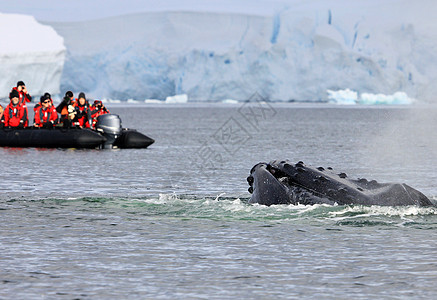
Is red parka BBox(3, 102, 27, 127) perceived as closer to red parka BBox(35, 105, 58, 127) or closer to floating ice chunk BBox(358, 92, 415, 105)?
red parka BBox(35, 105, 58, 127)

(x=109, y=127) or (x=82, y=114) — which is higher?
(x=82, y=114)

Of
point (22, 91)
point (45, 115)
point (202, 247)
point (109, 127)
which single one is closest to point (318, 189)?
point (202, 247)

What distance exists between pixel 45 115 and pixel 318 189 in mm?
31049

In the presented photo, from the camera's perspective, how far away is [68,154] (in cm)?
4188

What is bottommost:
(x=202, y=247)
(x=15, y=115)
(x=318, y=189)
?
(x=202, y=247)

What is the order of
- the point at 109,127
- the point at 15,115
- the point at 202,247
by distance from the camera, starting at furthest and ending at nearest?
the point at 109,127, the point at 15,115, the point at 202,247

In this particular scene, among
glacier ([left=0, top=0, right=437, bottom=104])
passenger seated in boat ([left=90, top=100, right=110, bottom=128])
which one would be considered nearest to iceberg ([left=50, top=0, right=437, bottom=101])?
glacier ([left=0, top=0, right=437, bottom=104])

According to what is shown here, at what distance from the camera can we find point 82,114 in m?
45.7

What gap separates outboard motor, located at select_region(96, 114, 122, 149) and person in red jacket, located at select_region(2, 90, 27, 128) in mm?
3885

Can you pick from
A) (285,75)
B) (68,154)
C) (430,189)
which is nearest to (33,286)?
(430,189)

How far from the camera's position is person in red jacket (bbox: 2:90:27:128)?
4316 cm

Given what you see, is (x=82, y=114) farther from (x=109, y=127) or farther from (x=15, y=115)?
(x=15, y=115)

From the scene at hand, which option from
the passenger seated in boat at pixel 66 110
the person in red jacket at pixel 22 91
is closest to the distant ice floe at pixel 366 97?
the passenger seated in boat at pixel 66 110

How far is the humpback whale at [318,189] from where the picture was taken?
15.8 meters
